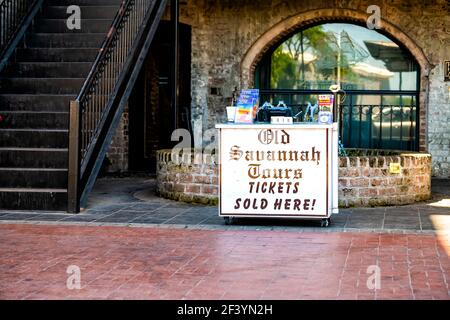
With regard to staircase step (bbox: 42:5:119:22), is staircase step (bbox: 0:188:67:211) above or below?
below

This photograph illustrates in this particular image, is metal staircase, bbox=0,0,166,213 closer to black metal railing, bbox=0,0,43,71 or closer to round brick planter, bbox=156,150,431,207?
black metal railing, bbox=0,0,43,71

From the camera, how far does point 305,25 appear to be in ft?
52.3

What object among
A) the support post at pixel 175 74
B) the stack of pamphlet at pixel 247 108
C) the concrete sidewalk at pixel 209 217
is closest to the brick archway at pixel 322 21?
the support post at pixel 175 74

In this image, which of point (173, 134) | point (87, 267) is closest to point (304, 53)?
point (173, 134)

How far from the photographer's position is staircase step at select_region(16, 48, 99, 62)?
1237 centimetres

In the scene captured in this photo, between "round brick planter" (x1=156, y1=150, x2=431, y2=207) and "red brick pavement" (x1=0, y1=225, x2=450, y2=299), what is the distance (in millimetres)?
2173

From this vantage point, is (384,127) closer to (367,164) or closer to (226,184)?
(367,164)

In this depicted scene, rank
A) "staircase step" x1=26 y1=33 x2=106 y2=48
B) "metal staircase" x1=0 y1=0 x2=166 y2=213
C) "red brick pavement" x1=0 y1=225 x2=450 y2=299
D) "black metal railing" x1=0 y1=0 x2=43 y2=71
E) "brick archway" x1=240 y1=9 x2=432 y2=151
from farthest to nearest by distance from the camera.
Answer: "brick archway" x1=240 y1=9 x2=432 y2=151 → "staircase step" x1=26 y1=33 x2=106 y2=48 → "black metal railing" x1=0 y1=0 x2=43 y2=71 → "metal staircase" x1=0 y1=0 x2=166 y2=213 → "red brick pavement" x1=0 y1=225 x2=450 y2=299

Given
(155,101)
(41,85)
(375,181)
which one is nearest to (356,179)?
(375,181)

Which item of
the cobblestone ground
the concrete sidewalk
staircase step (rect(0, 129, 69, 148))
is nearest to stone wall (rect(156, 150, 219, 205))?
the concrete sidewalk

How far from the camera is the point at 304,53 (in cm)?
1631

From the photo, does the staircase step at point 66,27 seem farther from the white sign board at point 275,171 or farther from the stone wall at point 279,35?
the white sign board at point 275,171

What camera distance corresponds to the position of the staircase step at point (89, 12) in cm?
1345

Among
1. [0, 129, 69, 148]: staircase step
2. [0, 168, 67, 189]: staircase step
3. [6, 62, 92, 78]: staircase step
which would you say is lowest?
[0, 168, 67, 189]: staircase step
